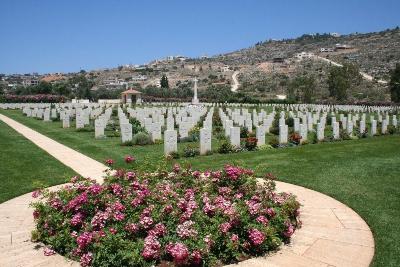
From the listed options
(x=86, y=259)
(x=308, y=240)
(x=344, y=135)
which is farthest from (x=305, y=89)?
(x=86, y=259)

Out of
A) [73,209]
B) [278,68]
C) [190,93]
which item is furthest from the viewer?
[278,68]

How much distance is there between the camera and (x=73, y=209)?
7.11m

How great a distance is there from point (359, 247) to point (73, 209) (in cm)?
464

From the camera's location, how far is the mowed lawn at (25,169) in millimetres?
10578

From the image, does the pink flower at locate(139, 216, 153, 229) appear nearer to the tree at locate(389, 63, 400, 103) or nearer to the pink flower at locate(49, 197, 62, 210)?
the pink flower at locate(49, 197, 62, 210)

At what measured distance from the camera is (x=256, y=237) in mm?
6336

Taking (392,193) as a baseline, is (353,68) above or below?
above

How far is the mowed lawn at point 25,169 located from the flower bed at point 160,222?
103 centimetres

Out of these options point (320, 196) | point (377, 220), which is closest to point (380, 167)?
point (320, 196)

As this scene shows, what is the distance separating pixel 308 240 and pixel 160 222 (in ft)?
7.92

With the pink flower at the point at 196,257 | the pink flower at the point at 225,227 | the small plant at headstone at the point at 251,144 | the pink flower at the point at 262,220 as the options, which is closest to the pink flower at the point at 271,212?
the pink flower at the point at 262,220

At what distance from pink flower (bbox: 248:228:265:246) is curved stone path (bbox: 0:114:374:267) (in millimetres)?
251

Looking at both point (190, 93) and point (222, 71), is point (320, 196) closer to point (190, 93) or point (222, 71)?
point (190, 93)

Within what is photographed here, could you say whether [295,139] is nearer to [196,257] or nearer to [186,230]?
[186,230]
